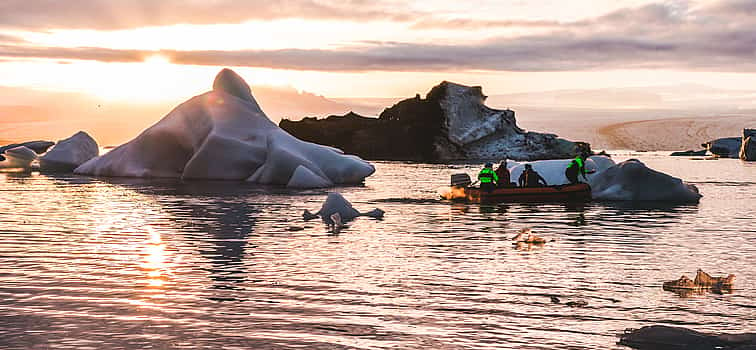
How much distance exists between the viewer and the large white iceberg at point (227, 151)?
42938 millimetres

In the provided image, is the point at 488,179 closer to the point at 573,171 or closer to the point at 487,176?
the point at 487,176

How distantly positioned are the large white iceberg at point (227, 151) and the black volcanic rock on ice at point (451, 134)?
126 feet

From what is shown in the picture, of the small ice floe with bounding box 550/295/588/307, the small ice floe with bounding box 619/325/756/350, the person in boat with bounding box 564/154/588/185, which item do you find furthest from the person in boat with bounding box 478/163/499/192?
the small ice floe with bounding box 619/325/756/350

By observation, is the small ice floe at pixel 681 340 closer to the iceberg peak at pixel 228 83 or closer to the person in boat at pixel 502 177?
the person in boat at pixel 502 177

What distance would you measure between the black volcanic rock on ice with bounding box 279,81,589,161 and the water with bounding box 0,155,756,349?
186 feet

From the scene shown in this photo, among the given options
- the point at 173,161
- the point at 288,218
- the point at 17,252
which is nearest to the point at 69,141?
the point at 173,161

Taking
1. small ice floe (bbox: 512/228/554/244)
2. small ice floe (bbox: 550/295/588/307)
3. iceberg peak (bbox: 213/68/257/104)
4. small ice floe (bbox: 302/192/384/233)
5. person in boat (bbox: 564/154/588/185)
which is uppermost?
iceberg peak (bbox: 213/68/257/104)

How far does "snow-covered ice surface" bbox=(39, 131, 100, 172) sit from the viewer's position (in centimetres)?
5641

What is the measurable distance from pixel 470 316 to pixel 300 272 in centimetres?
446

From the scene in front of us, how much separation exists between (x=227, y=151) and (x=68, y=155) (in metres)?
16.6

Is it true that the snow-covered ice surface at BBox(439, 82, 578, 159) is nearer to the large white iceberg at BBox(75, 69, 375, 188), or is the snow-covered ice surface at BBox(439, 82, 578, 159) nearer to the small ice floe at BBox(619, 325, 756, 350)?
the large white iceberg at BBox(75, 69, 375, 188)

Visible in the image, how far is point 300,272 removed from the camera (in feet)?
48.5

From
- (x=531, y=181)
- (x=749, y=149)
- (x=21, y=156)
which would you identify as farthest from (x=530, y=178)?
(x=749, y=149)

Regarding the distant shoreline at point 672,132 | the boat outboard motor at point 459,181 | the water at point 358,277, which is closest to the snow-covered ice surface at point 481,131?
the boat outboard motor at point 459,181
